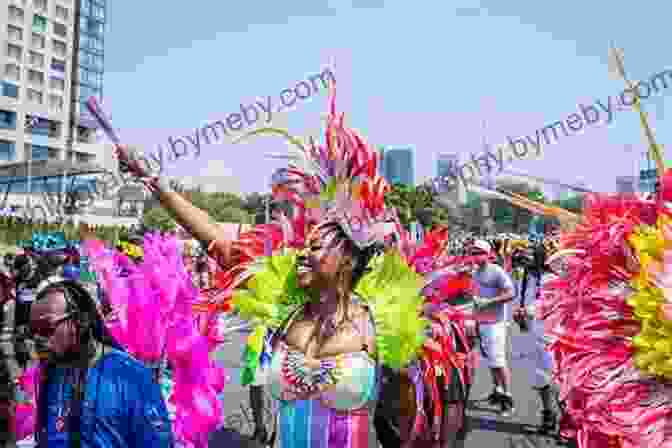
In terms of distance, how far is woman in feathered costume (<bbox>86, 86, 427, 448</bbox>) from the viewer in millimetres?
2184

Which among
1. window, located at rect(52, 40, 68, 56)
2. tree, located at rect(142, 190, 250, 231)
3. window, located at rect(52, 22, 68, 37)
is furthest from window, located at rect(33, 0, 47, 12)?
tree, located at rect(142, 190, 250, 231)

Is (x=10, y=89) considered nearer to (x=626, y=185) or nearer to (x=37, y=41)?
(x=37, y=41)

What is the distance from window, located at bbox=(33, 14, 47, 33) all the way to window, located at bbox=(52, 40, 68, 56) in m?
1.88

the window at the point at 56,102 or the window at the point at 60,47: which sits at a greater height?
the window at the point at 60,47

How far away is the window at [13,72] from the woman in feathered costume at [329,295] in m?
65.6

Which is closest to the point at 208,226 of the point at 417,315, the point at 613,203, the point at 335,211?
the point at 335,211

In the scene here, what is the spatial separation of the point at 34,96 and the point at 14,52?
14.4ft

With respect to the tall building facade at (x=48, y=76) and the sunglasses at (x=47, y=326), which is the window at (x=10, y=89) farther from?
the sunglasses at (x=47, y=326)

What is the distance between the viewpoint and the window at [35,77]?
61.9 m

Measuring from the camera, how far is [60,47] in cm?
6594

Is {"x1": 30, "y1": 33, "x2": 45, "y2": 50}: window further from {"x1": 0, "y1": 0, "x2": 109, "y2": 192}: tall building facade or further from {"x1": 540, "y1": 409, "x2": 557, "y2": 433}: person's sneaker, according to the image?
{"x1": 540, "y1": 409, "x2": 557, "y2": 433}: person's sneaker

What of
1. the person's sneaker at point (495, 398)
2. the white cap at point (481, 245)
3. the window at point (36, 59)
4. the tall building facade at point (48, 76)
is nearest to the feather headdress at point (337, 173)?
the white cap at point (481, 245)

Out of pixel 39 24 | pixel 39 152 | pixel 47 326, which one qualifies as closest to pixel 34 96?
pixel 39 24

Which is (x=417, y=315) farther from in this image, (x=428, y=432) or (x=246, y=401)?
(x=246, y=401)
